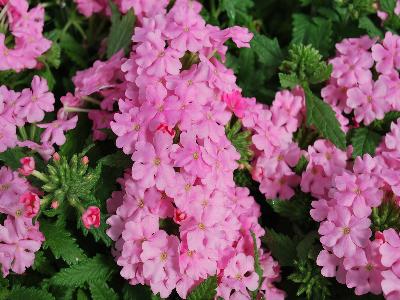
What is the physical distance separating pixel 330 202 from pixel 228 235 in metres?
0.40

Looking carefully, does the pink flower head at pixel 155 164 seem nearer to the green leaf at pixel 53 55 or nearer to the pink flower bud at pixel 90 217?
the pink flower bud at pixel 90 217

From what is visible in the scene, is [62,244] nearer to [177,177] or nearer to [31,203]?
[31,203]

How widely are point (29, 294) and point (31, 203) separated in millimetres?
375

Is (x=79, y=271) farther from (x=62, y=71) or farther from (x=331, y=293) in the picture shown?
(x=62, y=71)

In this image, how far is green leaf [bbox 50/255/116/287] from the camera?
1966 millimetres

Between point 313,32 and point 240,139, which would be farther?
point 313,32

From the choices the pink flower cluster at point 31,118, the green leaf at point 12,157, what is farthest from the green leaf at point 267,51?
the green leaf at point 12,157

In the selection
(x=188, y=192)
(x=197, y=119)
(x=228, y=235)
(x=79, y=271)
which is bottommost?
(x=79, y=271)

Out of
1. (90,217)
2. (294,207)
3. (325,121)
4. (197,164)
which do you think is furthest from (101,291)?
(325,121)

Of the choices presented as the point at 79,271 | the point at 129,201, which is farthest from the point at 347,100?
the point at 79,271

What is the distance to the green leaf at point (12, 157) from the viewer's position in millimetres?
2059

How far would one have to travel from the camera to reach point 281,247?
7.14ft

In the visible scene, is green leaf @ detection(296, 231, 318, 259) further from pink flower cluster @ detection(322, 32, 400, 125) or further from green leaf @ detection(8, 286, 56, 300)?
green leaf @ detection(8, 286, 56, 300)

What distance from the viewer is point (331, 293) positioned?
7.07 ft
